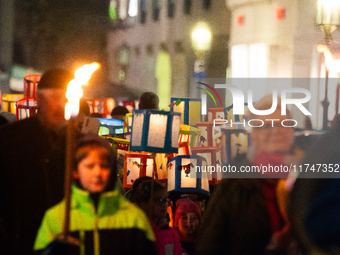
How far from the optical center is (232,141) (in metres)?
2.84

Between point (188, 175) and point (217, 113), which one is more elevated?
point (217, 113)

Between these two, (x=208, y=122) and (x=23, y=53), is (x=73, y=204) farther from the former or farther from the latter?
(x=23, y=53)

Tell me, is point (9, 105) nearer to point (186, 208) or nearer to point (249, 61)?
point (249, 61)

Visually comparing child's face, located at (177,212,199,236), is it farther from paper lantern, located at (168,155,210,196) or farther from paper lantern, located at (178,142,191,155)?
paper lantern, located at (178,142,191,155)

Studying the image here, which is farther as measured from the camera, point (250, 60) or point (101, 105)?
point (101, 105)

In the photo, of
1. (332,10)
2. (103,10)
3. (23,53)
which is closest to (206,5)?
(103,10)

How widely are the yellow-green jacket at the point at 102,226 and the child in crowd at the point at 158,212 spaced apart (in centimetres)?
81

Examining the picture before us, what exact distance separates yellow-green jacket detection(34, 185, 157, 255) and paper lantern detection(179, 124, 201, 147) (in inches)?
86.0

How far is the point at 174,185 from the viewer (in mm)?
3555

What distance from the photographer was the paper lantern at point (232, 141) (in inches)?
101

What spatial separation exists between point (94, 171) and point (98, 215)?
8.2 inches

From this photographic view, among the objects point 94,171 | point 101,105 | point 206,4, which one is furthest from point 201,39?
point 94,171

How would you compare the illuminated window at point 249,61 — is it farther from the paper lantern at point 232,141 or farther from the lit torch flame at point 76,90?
the lit torch flame at point 76,90

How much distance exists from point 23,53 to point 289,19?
194 inches
